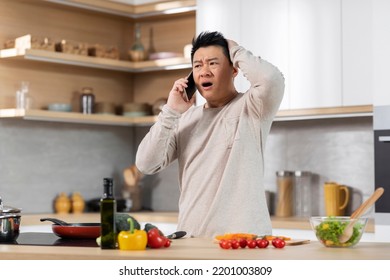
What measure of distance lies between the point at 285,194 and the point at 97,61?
1675mm

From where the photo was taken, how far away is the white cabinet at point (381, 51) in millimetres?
4660

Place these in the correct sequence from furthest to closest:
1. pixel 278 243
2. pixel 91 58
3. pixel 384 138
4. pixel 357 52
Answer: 1. pixel 91 58
2. pixel 357 52
3. pixel 384 138
4. pixel 278 243

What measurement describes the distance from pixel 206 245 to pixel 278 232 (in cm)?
237

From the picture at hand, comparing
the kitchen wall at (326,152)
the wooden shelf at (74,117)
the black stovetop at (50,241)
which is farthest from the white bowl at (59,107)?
the black stovetop at (50,241)

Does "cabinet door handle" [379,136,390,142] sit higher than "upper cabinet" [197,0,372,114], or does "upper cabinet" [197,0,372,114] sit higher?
"upper cabinet" [197,0,372,114]

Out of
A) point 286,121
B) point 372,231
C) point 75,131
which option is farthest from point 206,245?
point 75,131

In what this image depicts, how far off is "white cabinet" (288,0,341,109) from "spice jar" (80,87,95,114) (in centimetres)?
155

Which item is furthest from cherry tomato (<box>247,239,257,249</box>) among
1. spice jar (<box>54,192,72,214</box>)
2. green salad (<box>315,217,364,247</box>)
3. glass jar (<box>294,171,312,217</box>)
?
spice jar (<box>54,192,72,214</box>)

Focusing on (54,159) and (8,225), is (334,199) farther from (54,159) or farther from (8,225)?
(8,225)

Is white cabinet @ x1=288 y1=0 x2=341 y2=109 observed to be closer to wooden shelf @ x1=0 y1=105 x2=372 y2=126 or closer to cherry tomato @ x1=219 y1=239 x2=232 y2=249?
wooden shelf @ x1=0 y1=105 x2=372 y2=126

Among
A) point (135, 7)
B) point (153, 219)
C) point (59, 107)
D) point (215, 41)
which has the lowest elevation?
point (153, 219)

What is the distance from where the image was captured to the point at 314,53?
5.12 metres

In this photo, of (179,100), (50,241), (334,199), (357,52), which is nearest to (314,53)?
(357,52)

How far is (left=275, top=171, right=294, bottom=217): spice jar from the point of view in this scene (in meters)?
5.50
